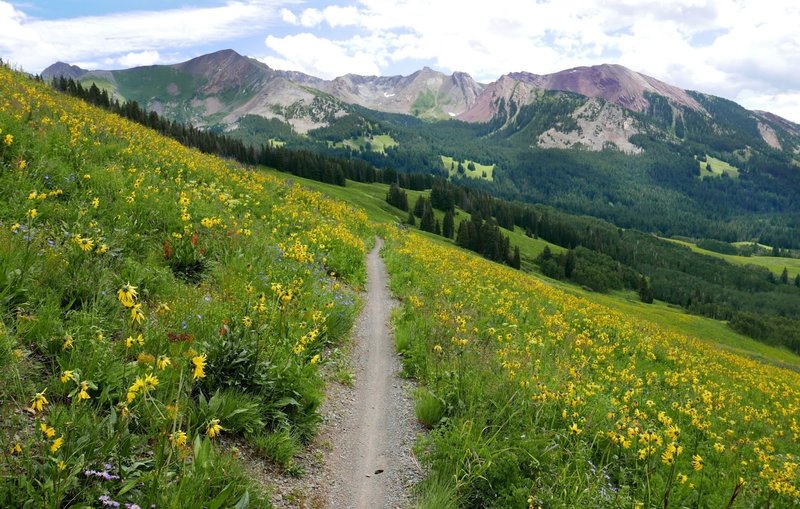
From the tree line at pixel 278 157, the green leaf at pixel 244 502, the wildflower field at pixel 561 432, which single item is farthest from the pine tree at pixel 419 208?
the green leaf at pixel 244 502

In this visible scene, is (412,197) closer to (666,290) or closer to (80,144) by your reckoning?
(666,290)

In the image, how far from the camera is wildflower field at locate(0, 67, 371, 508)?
3779 mm

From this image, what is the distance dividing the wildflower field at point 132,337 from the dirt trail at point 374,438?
715 millimetres

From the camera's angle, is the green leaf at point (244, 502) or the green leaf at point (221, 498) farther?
the green leaf at point (244, 502)

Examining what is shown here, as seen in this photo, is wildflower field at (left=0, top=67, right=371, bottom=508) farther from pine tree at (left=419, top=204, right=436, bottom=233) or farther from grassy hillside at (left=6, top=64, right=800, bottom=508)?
pine tree at (left=419, top=204, right=436, bottom=233)

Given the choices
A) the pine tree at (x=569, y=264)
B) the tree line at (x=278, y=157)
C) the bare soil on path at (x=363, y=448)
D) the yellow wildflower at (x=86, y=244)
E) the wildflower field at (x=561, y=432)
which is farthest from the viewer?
the pine tree at (x=569, y=264)

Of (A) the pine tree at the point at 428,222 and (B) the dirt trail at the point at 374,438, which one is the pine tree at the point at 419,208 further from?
(B) the dirt trail at the point at 374,438

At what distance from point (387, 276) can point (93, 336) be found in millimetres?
15458

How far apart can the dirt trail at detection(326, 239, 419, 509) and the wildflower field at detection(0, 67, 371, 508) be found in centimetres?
71

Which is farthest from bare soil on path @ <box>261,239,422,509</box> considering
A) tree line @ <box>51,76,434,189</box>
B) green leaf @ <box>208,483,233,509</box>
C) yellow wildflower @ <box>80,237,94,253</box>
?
tree line @ <box>51,76,434,189</box>

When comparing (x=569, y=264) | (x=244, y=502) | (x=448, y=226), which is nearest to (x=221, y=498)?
(x=244, y=502)

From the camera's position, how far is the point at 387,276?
66.7 feet

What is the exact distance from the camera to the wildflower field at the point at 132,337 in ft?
12.4

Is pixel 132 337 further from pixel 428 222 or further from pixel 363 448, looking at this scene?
pixel 428 222
